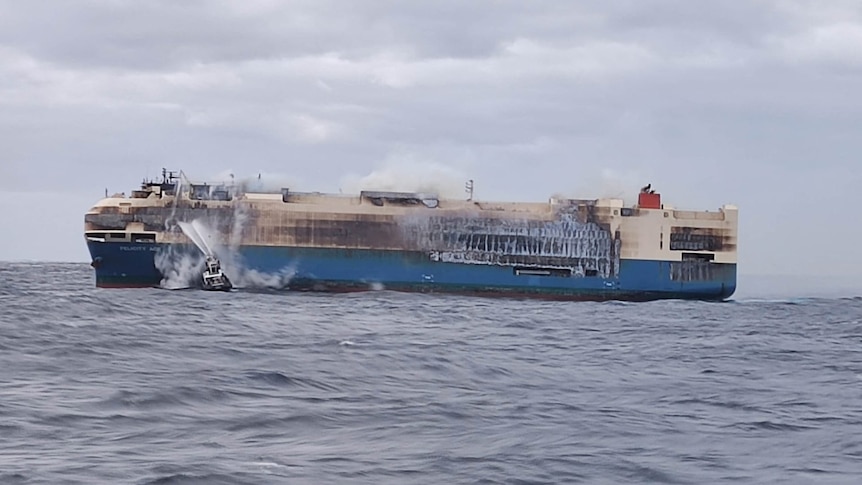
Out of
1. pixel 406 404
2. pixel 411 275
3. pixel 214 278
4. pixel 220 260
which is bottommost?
pixel 406 404

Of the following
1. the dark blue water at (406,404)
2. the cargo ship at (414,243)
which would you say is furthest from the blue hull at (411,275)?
the dark blue water at (406,404)

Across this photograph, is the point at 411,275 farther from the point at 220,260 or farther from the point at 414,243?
the point at 220,260

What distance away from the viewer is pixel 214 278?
6669cm

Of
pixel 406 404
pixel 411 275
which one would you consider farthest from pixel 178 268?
pixel 406 404

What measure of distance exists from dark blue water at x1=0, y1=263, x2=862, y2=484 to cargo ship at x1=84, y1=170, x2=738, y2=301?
2837cm

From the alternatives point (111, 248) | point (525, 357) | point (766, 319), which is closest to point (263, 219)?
point (111, 248)

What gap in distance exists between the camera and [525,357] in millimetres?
29594

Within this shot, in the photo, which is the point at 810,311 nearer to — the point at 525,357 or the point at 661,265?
the point at 661,265

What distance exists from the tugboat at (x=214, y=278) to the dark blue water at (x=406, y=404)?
27017 millimetres

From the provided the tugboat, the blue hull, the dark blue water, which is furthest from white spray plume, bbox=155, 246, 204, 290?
the dark blue water

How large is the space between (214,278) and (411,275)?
1212cm

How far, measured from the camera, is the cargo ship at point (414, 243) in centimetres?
6712

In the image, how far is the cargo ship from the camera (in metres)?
67.1

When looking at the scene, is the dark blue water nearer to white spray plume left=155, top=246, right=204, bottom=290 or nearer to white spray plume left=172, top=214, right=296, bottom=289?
white spray plume left=155, top=246, right=204, bottom=290
